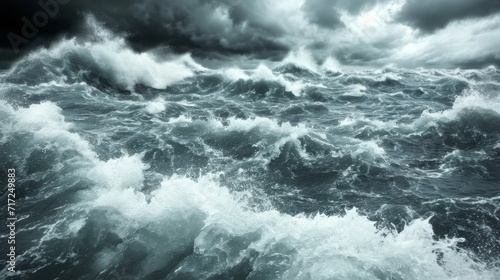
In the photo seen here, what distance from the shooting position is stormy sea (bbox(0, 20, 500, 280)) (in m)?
8.59

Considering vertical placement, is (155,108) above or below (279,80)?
below

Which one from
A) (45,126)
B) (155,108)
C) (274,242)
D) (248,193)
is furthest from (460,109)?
(45,126)

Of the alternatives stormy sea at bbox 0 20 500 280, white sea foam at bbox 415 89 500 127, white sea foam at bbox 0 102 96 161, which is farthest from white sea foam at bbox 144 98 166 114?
white sea foam at bbox 415 89 500 127

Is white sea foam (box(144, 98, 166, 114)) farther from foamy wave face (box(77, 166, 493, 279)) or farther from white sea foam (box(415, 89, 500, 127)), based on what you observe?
white sea foam (box(415, 89, 500, 127))

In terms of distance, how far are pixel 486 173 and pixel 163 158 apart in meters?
19.2

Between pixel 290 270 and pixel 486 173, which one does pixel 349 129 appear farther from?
pixel 290 270

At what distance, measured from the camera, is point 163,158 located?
1747 cm

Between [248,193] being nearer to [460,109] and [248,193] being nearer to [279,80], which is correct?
[460,109]

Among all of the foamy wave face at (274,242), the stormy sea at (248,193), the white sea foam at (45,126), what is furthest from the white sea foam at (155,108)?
the foamy wave face at (274,242)

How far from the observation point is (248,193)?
13.2 m

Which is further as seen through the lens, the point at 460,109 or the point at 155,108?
the point at 155,108

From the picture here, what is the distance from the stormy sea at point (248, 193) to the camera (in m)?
8.59

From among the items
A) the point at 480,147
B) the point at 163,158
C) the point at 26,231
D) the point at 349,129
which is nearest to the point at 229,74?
the point at 349,129

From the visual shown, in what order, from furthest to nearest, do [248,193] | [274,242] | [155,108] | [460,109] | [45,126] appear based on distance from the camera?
[155,108] < [460,109] < [45,126] < [248,193] < [274,242]
